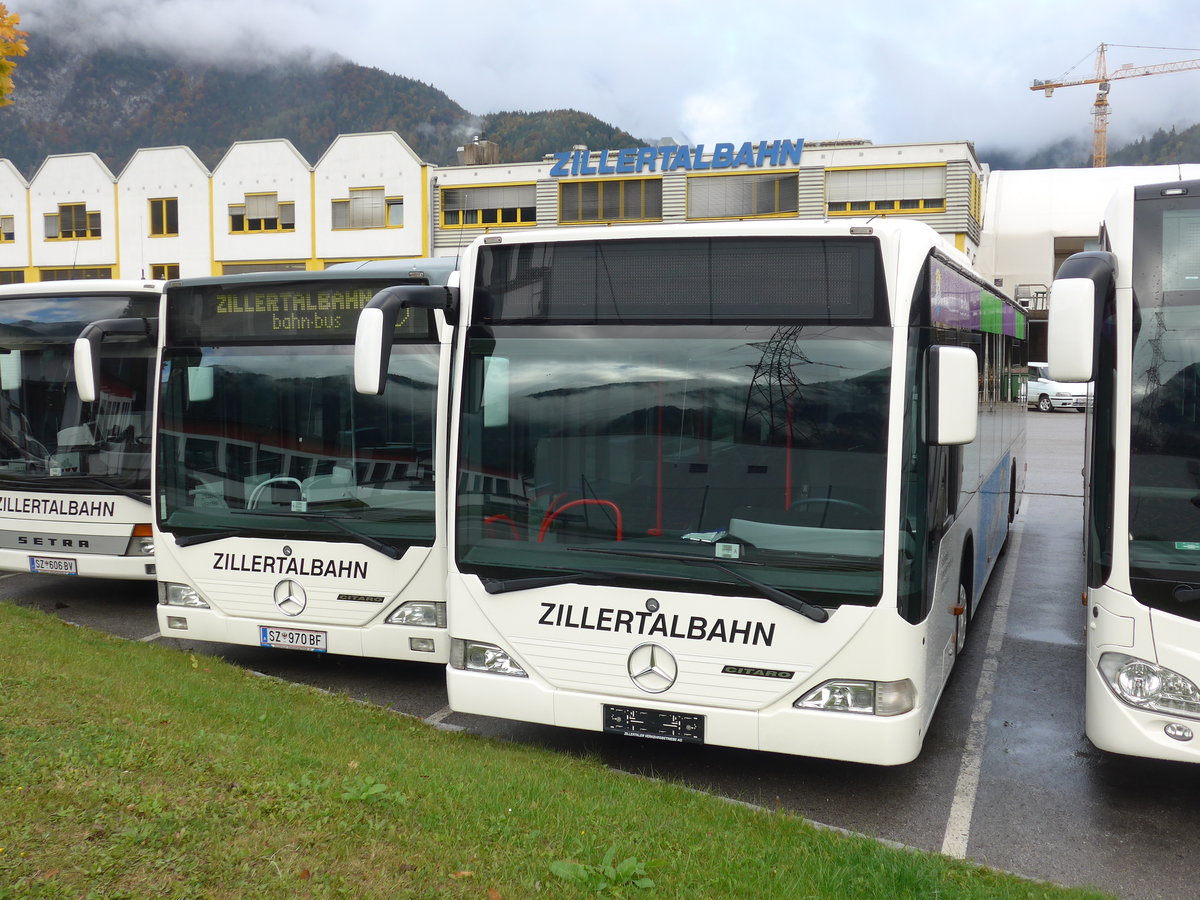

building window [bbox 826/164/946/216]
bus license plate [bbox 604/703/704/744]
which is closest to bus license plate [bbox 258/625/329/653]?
Result: bus license plate [bbox 604/703/704/744]

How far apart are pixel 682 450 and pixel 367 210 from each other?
151ft

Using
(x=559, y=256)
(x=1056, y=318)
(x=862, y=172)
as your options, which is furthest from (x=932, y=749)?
(x=862, y=172)

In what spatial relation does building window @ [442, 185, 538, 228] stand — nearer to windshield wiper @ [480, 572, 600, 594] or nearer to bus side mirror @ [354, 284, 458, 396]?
bus side mirror @ [354, 284, 458, 396]

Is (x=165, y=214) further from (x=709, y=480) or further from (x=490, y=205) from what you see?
(x=709, y=480)

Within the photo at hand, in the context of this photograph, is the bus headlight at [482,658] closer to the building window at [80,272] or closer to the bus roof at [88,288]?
the bus roof at [88,288]

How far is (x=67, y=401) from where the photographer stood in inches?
397

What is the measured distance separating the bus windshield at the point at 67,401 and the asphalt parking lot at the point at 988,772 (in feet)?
4.65

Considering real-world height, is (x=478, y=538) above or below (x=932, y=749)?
above

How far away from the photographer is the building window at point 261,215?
49.8 meters

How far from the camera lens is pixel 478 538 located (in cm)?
609

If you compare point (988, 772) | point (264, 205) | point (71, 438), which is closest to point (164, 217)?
point (264, 205)

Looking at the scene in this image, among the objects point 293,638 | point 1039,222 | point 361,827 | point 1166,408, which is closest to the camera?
point 361,827

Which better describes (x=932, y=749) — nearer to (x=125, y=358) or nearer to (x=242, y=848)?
(x=242, y=848)

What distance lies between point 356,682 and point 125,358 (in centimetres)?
395
